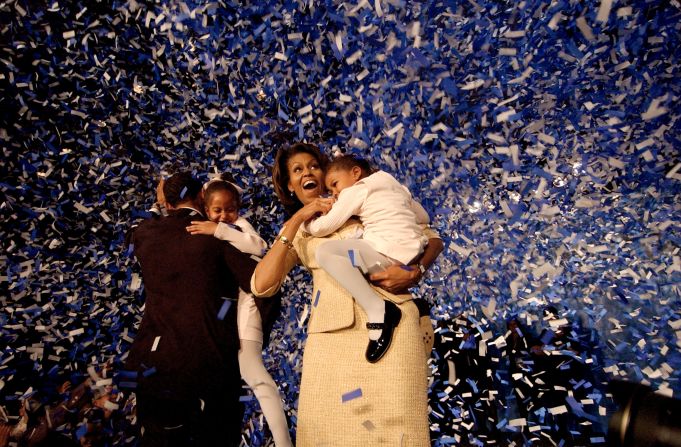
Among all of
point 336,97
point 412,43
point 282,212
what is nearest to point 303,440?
point 282,212

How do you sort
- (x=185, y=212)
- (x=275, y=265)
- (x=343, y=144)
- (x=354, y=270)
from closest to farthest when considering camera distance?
(x=354, y=270) → (x=275, y=265) → (x=185, y=212) → (x=343, y=144)

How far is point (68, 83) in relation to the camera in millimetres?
3342

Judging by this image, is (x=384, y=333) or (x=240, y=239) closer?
(x=384, y=333)

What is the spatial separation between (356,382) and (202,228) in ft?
3.45

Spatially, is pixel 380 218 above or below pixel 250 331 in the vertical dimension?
above

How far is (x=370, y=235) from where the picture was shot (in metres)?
2.12

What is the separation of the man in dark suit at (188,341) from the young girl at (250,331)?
38 mm

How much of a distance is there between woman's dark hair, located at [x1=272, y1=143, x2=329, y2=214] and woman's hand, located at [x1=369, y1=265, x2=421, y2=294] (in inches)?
27.8

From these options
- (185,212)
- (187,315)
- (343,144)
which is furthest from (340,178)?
(343,144)

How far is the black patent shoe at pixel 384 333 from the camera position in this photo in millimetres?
1743

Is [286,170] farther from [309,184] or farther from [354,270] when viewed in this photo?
[354,270]

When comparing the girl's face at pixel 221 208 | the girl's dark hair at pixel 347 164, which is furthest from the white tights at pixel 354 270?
the girl's face at pixel 221 208

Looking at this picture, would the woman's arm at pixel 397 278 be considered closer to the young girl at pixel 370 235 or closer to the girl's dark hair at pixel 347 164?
the young girl at pixel 370 235

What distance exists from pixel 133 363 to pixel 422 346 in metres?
1.30
